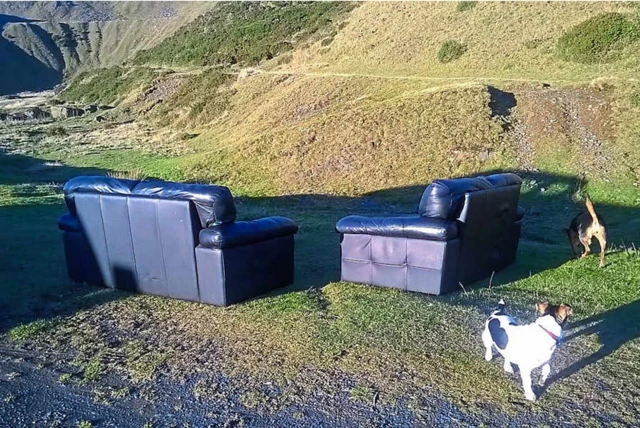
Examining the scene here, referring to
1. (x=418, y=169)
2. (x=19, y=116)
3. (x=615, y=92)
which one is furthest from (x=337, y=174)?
(x=19, y=116)

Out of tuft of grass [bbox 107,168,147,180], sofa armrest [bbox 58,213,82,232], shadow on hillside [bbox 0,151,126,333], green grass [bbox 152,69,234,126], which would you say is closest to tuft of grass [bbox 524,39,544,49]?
green grass [bbox 152,69,234,126]

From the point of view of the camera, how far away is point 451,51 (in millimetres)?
27156

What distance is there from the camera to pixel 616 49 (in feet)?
75.3

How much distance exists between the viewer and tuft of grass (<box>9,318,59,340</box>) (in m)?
6.04

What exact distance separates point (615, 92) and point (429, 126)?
231 inches

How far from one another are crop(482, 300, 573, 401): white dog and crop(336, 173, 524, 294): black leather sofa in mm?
2178

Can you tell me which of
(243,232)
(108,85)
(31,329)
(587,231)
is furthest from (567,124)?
(108,85)

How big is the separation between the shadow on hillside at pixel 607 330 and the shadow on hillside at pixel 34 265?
5.03 meters

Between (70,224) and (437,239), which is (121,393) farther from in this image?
(437,239)

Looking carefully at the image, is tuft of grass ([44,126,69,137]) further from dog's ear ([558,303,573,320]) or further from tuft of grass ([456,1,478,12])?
dog's ear ([558,303,573,320])

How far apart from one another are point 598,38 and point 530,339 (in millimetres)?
22265

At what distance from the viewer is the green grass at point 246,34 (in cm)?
3938

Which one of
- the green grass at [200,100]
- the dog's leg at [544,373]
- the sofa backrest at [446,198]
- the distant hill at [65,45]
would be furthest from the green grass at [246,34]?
the distant hill at [65,45]

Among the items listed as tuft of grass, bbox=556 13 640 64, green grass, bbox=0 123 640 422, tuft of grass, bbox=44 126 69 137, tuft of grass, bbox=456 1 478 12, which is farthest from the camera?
tuft of grass, bbox=44 126 69 137
